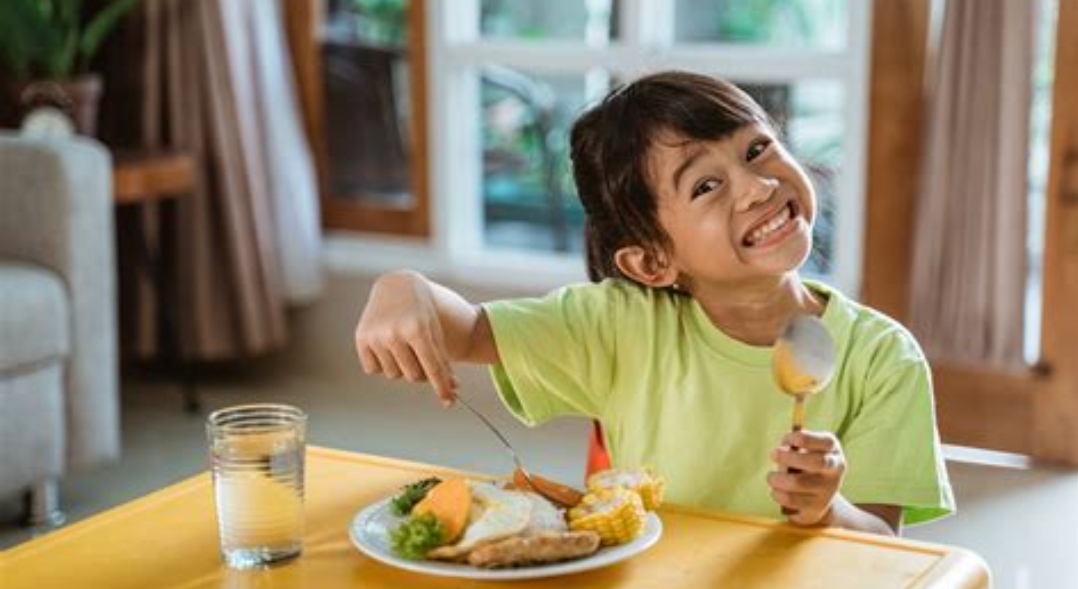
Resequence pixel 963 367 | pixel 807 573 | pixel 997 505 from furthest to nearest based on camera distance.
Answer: pixel 963 367
pixel 997 505
pixel 807 573

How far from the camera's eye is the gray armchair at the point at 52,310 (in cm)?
296

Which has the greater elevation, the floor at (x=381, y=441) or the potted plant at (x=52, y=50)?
the potted plant at (x=52, y=50)

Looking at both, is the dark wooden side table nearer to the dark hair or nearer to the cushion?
the cushion

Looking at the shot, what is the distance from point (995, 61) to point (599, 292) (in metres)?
1.75

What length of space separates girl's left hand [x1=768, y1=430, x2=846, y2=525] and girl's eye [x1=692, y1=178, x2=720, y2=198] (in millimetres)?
267

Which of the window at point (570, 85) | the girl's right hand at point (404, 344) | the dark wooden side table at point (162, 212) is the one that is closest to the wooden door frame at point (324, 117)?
the window at point (570, 85)

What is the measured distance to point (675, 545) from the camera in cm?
136

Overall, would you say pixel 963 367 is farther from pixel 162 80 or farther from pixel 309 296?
pixel 162 80

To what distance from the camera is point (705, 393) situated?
1595 mm

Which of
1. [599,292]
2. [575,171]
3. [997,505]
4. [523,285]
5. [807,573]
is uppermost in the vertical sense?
[575,171]

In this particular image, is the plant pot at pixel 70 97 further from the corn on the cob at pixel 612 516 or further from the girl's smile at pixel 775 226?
the corn on the cob at pixel 612 516

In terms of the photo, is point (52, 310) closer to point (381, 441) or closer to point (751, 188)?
point (381, 441)

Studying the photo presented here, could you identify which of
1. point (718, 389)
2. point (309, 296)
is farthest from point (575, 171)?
point (309, 296)

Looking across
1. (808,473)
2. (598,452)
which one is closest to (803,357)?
(808,473)
